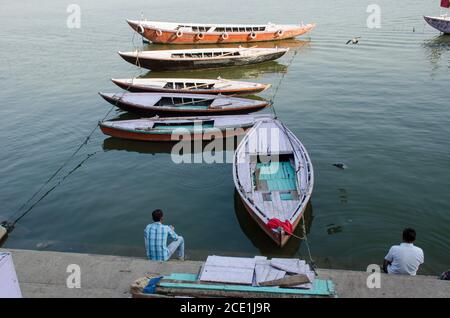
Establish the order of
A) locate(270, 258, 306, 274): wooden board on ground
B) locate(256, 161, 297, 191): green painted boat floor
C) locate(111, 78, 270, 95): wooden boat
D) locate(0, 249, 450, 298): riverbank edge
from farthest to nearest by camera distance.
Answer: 1. locate(111, 78, 270, 95): wooden boat
2. locate(256, 161, 297, 191): green painted boat floor
3. locate(0, 249, 450, 298): riverbank edge
4. locate(270, 258, 306, 274): wooden board on ground

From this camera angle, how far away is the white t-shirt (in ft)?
26.5

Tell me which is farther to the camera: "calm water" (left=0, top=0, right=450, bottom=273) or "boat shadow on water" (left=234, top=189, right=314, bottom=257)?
"calm water" (left=0, top=0, right=450, bottom=273)

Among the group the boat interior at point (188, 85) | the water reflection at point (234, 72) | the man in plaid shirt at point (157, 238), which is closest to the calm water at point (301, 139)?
the water reflection at point (234, 72)

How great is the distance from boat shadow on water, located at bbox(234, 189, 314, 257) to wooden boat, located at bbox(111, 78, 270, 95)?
10.6 m

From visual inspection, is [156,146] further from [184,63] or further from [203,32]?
[203,32]

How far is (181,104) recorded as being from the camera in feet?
70.2

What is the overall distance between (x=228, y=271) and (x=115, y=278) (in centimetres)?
265

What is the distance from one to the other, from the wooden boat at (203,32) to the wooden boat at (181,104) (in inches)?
726

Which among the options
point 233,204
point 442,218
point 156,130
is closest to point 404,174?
point 442,218

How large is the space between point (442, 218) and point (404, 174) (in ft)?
10.5

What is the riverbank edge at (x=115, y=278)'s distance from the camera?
24.6 feet

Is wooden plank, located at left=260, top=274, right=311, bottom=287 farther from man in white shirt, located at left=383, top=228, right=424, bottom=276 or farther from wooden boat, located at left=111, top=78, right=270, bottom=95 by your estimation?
wooden boat, located at left=111, top=78, right=270, bottom=95

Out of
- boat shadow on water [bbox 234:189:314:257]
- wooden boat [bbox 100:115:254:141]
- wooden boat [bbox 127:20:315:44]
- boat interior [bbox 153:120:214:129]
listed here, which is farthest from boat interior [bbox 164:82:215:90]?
wooden boat [bbox 127:20:315:44]

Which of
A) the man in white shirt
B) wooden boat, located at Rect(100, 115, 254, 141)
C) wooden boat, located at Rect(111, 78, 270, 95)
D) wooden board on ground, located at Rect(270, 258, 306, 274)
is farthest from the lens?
wooden boat, located at Rect(111, 78, 270, 95)
